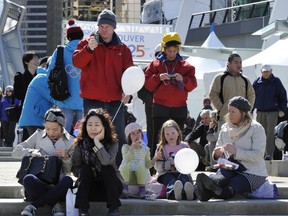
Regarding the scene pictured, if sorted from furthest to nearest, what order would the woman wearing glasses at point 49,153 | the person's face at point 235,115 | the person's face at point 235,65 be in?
the person's face at point 235,65 → the person's face at point 235,115 → the woman wearing glasses at point 49,153

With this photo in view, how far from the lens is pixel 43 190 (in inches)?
339

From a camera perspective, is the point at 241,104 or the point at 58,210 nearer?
the point at 58,210

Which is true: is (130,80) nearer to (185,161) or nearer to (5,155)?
(185,161)

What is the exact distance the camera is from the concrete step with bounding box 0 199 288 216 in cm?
870

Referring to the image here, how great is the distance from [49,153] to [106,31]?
1464mm

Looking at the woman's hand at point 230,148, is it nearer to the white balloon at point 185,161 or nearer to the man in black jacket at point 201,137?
the white balloon at point 185,161

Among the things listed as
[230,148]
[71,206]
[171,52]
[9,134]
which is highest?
[171,52]

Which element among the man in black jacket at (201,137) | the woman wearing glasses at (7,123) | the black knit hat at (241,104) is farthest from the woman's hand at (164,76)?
the woman wearing glasses at (7,123)

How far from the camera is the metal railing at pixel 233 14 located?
55553 mm

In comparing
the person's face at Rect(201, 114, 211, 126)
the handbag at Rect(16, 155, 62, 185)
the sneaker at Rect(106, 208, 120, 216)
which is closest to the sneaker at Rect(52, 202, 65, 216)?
the handbag at Rect(16, 155, 62, 185)

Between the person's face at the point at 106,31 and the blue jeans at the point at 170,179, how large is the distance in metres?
1.54

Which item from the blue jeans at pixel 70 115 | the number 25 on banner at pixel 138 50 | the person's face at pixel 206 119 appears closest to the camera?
the blue jeans at pixel 70 115

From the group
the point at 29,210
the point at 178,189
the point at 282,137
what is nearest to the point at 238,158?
the point at 178,189

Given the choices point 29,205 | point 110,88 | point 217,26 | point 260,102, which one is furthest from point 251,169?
point 217,26
